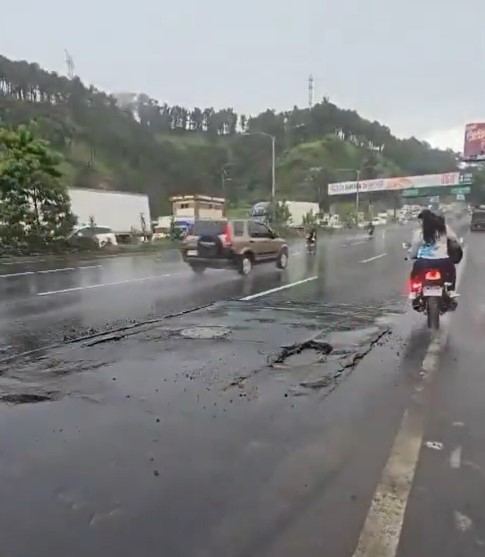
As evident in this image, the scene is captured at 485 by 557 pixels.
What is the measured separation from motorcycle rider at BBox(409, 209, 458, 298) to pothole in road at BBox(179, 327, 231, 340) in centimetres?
296

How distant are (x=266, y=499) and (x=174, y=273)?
1498 centimetres

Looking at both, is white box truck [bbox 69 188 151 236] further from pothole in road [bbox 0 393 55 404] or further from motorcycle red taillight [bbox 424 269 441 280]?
pothole in road [bbox 0 393 55 404]

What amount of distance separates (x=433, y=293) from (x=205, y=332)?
330 cm

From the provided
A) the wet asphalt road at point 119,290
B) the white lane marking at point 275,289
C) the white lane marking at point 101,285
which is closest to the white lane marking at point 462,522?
the wet asphalt road at point 119,290

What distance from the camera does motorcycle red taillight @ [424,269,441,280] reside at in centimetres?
911

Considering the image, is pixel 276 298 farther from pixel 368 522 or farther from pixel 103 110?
pixel 103 110

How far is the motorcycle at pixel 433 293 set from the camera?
908 centimetres

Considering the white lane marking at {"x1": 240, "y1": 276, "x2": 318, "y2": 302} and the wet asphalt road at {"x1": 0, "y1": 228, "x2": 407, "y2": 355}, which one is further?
the white lane marking at {"x1": 240, "y1": 276, "x2": 318, "y2": 302}

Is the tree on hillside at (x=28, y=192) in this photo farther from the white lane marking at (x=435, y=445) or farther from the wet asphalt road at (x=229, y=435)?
the white lane marking at (x=435, y=445)

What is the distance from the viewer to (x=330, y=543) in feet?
10.3

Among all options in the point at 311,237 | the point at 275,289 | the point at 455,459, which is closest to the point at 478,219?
the point at 311,237

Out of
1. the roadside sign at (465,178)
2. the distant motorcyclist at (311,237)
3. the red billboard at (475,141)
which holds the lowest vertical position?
the distant motorcyclist at (311,237)

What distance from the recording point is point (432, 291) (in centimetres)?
905

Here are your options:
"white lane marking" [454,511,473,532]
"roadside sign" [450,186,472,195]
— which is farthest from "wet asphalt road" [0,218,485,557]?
"roadside sign" [450,186,472,195]
